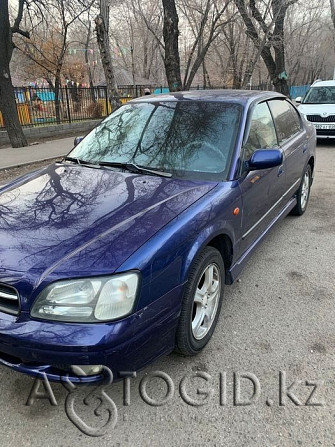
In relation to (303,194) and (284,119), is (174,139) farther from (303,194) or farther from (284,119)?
(303,194)

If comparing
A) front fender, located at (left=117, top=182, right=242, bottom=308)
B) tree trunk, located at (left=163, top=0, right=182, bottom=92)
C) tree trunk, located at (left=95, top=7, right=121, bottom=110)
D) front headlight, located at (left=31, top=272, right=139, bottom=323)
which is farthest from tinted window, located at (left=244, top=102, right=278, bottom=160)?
tree trunk, located at (left=163, top=0, right=182, bottom=92)

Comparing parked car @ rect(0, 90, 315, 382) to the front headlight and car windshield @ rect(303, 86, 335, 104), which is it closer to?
the front headlight

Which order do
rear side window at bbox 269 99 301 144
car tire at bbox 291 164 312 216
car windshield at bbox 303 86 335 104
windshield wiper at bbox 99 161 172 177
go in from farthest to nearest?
1. car windshield at bbox 303 86 335 104
2. car tire at bbox 291 164 312 216
3. rear side window at bbox 269 99 301 144
4. windshield wiper at bbox 99 161 172 177

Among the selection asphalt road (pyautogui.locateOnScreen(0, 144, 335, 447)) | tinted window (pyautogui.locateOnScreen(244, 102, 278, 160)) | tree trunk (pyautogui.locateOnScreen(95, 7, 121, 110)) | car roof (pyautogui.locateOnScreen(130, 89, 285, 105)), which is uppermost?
tree trunk (pyautogui.locateOnScreen(95, 7, 121, 110))

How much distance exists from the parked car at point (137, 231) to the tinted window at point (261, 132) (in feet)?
0.05

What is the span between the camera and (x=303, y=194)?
5.14 meters

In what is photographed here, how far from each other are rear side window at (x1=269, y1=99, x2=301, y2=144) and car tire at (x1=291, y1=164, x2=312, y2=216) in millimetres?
708

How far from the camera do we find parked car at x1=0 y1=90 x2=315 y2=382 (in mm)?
1874

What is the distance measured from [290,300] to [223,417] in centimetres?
143

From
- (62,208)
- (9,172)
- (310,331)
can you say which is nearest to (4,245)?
(62,208)

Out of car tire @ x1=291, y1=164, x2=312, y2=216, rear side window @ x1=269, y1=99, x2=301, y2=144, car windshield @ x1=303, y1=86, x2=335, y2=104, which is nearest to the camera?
rear side window @ x1=269, y1=99, x2=301, y2=144

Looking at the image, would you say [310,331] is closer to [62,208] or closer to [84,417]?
[84,417]

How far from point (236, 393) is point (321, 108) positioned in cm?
985

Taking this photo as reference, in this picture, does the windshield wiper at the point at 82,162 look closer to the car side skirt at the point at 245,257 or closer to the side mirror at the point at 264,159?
the side mirror at the point at 264,159
